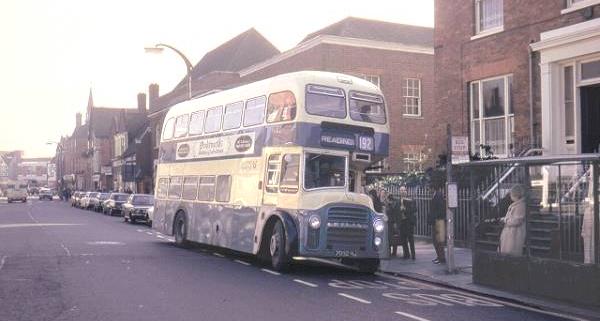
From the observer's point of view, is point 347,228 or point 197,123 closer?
point 347,228

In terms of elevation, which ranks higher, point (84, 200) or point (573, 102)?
point (573, 102)

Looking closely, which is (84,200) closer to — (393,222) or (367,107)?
(393,222)

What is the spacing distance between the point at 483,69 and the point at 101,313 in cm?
1440

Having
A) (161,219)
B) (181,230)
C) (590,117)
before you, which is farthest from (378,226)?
(161,219)

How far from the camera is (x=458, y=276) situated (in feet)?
44.3

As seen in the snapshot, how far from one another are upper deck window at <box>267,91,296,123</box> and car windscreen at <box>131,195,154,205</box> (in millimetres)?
19403

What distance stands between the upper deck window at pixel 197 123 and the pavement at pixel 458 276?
6.45 meters

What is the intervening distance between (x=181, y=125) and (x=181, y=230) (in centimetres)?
316

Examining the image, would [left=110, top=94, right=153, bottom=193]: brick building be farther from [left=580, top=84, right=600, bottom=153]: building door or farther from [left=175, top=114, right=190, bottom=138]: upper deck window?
[left=580, top=84, right=600, bottom=153]: building door

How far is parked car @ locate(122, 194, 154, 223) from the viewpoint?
32500 mm

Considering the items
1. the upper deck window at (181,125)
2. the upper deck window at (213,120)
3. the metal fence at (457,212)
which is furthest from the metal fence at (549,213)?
the upper deck window at (181,125)

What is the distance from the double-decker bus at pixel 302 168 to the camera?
13.8m

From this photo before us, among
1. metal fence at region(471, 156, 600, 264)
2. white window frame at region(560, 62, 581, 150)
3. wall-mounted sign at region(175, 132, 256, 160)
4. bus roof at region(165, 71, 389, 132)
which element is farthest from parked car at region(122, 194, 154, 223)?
metal fence at region(471, 156, 600, 264)

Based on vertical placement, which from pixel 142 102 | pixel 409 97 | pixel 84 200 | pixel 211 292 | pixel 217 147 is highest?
pixel 142 102
